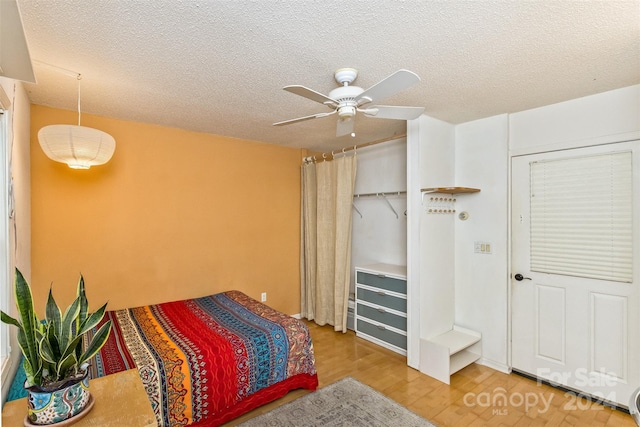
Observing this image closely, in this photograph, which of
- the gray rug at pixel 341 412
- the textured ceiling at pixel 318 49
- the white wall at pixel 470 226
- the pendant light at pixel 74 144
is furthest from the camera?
the white wall at pixel 470 226

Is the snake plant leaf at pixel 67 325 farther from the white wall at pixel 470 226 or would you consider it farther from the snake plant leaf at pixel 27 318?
the white wall at pixel 470 226

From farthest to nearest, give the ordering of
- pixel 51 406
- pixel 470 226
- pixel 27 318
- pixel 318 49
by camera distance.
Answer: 1. pixel 470 226
2. pixel 318 49
3. pixel 27 318
4. pixel 51 406

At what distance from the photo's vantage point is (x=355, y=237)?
435cm

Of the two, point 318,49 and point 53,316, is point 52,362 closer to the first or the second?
point 53,316

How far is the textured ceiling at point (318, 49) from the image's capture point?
1433mm

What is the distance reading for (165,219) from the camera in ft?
10.8

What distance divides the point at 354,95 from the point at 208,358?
6.34 ft

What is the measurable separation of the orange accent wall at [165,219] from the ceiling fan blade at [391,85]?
2.36 m

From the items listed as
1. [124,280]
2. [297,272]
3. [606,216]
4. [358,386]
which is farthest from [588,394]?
[124,280]

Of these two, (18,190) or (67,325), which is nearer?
(67,325)

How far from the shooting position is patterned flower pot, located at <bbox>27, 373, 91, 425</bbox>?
1046mm

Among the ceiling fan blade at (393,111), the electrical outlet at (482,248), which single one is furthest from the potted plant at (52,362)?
Result: the electrical outlet at (482,248)

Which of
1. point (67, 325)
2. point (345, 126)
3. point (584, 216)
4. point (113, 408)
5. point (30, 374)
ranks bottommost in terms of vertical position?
point (113, 408)

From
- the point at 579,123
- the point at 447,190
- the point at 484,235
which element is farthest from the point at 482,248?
the point at 579,123
